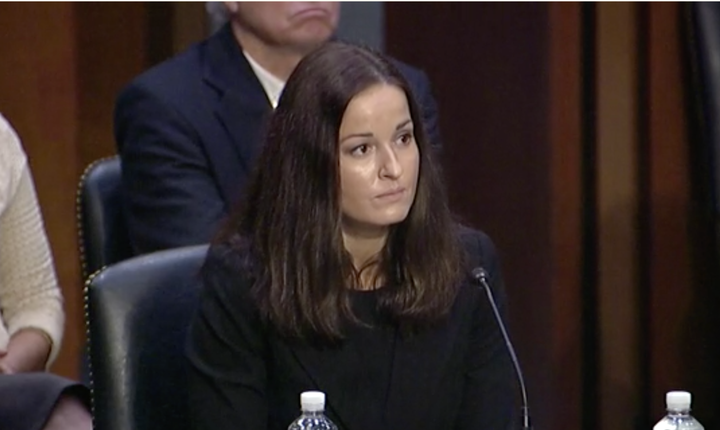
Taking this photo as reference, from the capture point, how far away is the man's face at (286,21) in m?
3.34

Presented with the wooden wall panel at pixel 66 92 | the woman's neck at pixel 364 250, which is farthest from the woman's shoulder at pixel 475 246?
the wooden wall panel at pixel 66 92

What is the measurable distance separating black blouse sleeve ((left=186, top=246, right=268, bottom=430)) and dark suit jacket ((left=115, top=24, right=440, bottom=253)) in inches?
31.8

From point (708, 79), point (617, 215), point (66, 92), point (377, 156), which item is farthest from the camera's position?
point (66, 92)

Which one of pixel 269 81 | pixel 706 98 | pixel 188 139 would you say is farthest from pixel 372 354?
pixel 706 98

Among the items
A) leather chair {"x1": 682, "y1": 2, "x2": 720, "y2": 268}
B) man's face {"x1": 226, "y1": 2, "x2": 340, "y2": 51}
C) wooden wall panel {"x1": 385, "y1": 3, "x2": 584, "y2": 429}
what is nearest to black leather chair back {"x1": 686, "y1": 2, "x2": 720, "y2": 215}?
leather chair {"x1": 682, "y1": 2, "x2": 720, "y2": 268}

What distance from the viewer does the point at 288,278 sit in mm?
2240

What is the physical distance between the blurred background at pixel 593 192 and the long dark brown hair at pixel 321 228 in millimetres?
1066

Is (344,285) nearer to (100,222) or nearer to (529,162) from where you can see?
(100,222)

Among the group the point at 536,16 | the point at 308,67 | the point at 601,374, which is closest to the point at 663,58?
the point at 536,16

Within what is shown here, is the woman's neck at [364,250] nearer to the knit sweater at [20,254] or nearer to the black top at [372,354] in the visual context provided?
the black top at [372,354]

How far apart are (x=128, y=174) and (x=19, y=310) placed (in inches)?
15.5

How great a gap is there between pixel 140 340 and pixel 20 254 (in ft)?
2.56

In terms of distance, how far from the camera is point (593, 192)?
3516 mm

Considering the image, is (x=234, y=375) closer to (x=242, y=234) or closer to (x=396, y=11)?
(x=242, y=234)
